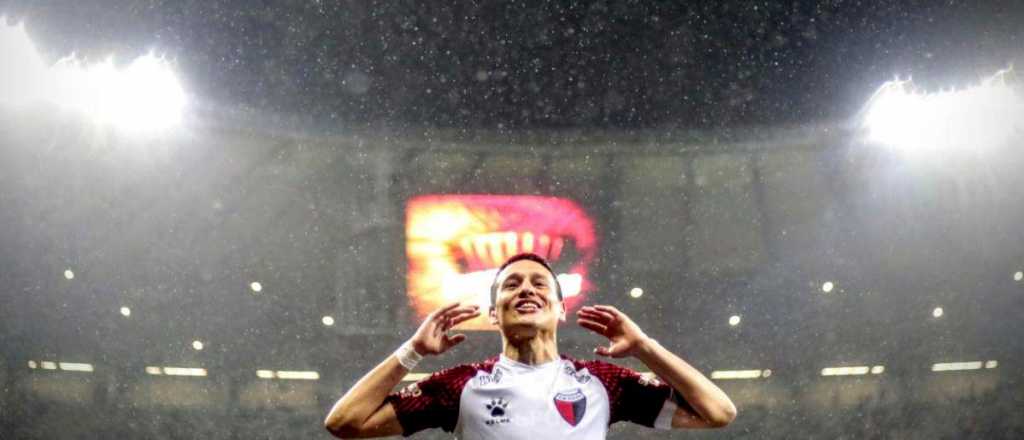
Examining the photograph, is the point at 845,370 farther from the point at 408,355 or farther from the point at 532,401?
the point at 408,355

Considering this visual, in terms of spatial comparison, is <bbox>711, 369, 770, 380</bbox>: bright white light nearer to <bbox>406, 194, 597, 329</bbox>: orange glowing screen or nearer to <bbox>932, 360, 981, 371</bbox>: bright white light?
<bbox>406, 194, 597, 329</bbox>: orange glowing screen

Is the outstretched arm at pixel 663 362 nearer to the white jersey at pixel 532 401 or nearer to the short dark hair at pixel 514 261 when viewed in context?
the white jersey at pixel 532 401

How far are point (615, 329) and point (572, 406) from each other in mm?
253

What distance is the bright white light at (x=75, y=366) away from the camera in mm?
10500

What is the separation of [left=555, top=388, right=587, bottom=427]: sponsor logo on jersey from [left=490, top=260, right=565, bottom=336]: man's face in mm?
208

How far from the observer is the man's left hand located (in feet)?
5.91

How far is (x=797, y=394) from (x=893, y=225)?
129 inches

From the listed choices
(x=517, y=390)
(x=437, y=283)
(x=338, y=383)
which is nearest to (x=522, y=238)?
(x=437, y=283)

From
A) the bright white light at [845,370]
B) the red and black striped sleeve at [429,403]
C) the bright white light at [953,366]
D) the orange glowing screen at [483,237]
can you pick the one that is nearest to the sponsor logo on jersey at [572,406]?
the red and black striped sleeve at [429,403]

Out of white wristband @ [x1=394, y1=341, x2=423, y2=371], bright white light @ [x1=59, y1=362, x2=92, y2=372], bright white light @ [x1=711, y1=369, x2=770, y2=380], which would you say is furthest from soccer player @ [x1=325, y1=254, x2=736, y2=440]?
bright white light @ [x1=59, y1=362, x2=92, y2=372]

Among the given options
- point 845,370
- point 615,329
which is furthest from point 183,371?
point 845,370

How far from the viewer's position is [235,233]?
1060 centimetres

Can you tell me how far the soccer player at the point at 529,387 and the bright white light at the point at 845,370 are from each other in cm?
1045

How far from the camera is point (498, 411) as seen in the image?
185cm
